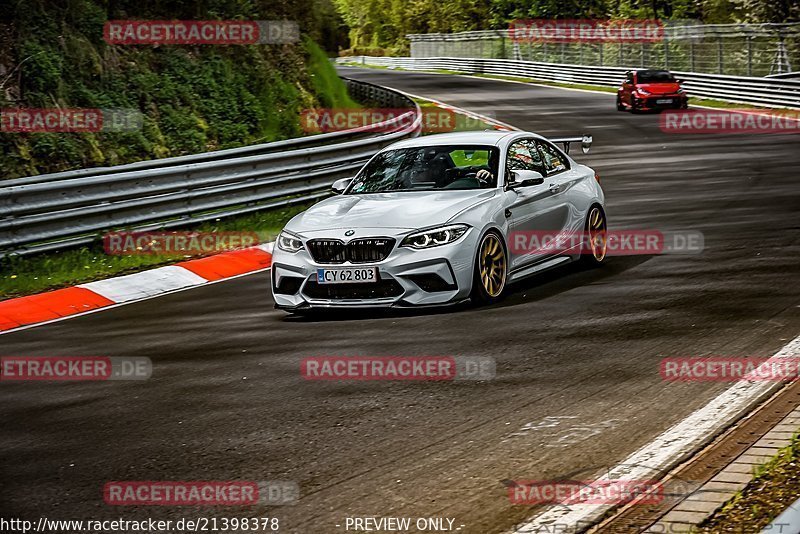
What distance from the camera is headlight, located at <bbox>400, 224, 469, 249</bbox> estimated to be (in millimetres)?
9742

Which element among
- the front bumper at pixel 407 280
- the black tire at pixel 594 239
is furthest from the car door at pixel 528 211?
the front bumper at pixel 407 280

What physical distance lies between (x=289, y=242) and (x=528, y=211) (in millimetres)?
2214

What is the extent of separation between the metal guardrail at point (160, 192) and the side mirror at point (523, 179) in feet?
18.4

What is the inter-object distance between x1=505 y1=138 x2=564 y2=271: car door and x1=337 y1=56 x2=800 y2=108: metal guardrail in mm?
24502

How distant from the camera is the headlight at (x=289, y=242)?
1013 centimetres

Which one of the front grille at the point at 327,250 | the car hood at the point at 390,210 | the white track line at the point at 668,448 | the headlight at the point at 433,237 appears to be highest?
the car hood at the point at 390,210

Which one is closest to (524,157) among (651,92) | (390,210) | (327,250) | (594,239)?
(594,239)

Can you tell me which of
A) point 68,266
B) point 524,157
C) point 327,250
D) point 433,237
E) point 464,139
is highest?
point 464,139

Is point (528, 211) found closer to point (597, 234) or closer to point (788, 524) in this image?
point (597, 234)

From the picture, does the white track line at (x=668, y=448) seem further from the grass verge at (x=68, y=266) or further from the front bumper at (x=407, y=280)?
the grass verge at (x=68, y=266)

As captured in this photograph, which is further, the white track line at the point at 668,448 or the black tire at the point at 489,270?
the black tire at the point at 489,270

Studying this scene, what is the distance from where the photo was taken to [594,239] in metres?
12.1

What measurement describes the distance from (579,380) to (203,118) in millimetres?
16261

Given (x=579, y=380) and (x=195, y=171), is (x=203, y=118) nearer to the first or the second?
(x=195, y=171)
